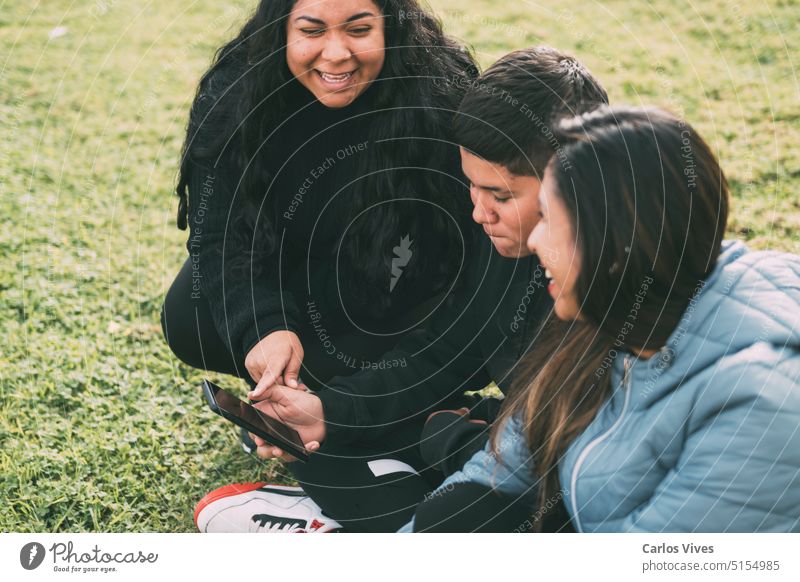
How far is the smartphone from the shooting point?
1.65 meters

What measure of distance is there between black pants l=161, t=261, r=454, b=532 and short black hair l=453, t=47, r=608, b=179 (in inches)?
23.9

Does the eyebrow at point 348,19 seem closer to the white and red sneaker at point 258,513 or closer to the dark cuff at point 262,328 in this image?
the dark cuff at point 262,328

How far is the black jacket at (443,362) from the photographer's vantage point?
1.81m

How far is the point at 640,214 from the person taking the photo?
1.23m

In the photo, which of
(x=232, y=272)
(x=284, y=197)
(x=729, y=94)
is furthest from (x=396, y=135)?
(x=729, y=94)

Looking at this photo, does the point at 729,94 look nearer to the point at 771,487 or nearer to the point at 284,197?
the point at 284,197

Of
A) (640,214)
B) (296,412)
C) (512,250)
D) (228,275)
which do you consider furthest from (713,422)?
(228,275)

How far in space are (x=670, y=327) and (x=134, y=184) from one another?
2.17 meters

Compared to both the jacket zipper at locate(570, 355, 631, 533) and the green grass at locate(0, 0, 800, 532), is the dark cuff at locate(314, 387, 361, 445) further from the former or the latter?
the jacket zipper at locate(570, 355, 631, 533)

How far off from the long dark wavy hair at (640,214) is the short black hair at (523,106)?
7.8 inches

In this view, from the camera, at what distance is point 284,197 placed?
1999 millimetres

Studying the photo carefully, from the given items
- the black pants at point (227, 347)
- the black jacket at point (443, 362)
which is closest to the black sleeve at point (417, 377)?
the black jacket at point (443, 362)

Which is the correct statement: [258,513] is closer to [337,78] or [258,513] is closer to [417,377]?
[417,377]
